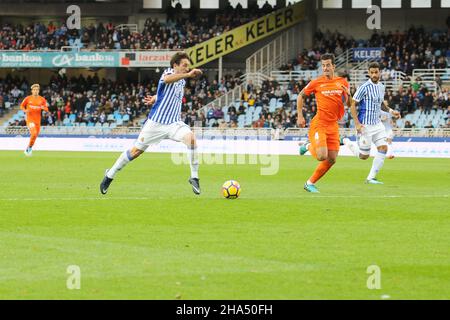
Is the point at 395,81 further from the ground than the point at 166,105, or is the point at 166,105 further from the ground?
the point at 166,105

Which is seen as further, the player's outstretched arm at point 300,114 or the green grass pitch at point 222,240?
the player's outstretched arm at point 300,114

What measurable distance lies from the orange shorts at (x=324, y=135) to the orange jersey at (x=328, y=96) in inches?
4.4

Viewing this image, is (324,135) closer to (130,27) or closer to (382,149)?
(382,149)

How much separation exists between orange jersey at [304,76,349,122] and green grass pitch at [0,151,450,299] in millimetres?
1487

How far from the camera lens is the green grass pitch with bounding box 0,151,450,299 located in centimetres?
855

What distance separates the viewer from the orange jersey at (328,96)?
18.6 m

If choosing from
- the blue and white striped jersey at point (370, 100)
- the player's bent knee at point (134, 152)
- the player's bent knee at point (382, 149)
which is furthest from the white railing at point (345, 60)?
the player's bent knee at point (134, 152)

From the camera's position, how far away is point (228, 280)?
8828mm

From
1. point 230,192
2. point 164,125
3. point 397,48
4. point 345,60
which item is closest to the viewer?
point 230,192

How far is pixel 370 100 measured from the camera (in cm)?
2153

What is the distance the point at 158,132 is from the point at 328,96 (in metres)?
3.60

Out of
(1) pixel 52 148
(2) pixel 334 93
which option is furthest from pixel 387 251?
(1) pixel 52 148

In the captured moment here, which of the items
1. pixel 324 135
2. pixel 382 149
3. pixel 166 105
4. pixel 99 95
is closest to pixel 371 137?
pixel 382 149

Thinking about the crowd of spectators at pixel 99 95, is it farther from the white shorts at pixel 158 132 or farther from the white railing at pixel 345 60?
the white shorts at pixel 158 132
